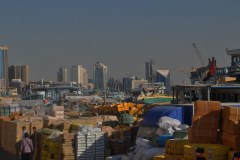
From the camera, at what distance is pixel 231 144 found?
8.60m

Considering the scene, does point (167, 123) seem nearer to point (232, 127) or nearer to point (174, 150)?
point (174, 150)

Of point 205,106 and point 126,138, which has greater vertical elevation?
point 205,106

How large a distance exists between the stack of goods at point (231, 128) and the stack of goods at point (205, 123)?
25 centimetres

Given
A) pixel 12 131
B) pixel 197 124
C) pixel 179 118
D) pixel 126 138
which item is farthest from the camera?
pixel 12 131

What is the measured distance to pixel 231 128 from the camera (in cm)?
868

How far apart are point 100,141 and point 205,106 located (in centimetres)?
473

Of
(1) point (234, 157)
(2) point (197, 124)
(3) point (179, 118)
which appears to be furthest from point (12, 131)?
(1) point (234, 157)

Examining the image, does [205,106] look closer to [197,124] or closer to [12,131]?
[197,124]

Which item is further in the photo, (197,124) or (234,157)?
(197,124)

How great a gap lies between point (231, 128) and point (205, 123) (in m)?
0.86

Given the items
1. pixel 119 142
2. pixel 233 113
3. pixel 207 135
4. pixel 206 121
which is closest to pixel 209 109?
pixel 206 121

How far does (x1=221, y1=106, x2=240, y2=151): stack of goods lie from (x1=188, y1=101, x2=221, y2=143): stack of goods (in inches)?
9.9

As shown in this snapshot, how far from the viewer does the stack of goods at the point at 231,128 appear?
8.46 meters

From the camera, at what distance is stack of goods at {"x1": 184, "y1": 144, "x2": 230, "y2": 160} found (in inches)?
329
